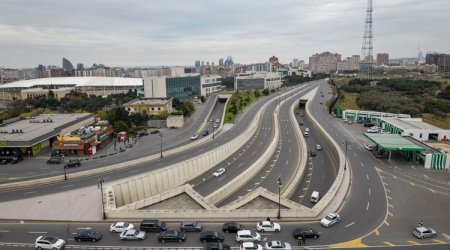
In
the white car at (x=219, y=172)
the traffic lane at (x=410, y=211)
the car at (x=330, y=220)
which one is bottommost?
the white car at (x=219, y=172)

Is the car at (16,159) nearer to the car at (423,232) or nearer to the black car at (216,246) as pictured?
the black car at (216,246)

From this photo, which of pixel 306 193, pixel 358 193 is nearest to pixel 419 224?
pixel 358 193

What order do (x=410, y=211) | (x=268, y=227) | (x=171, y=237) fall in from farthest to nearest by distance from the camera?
(x=410, y=211) → (x=268, y=227) → (x=171, y=237)

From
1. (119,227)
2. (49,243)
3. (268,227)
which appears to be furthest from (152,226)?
(268,227)

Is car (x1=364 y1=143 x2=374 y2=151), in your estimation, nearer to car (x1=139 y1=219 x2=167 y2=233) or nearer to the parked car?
the parked car

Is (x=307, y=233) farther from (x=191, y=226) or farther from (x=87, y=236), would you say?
(x=87, y=236)

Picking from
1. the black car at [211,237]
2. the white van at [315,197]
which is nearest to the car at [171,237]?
the black car at [211,237]
